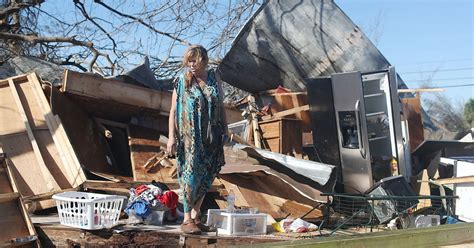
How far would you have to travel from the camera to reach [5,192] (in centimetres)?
479

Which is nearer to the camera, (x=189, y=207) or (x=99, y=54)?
(x=189, y=207)

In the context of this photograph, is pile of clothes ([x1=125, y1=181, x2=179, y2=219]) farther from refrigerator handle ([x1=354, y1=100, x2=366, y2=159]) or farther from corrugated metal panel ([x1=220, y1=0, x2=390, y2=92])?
corrugated metal panel ([x1=220, y1=0, x2=390, y2=92])

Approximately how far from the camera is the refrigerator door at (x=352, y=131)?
701cm

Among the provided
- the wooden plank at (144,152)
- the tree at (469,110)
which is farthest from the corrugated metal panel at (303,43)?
the tree at (469,110)

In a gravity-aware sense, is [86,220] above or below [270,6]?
below

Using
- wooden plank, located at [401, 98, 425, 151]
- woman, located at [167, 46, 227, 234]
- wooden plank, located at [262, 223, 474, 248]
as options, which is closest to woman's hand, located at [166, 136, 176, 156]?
woman, located at [167, 46, 227, 234]

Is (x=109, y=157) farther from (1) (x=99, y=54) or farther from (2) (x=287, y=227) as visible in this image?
(2) (x=287, y=227)

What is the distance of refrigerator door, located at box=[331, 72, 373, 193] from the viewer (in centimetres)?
701

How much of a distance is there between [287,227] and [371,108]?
298cm

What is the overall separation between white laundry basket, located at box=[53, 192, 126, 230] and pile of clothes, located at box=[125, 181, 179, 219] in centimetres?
33

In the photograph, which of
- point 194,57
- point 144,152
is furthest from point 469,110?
point 194,57

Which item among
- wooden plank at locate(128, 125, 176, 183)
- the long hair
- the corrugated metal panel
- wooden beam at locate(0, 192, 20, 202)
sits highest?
the corrugated metal panel

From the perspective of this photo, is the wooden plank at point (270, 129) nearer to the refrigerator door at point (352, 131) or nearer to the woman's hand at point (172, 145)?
the refrigerator door at point (352, 131)

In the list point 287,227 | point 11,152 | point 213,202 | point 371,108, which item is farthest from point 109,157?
point 371,108
